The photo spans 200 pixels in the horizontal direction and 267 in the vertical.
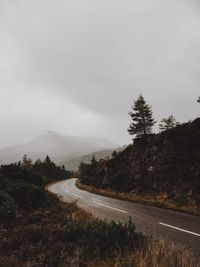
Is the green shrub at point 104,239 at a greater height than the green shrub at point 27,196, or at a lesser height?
lesser

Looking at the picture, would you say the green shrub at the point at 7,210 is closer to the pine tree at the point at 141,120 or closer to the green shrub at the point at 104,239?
the green shrub at the point at 104,239

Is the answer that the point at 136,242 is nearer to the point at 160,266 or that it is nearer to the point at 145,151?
the point at 160,266

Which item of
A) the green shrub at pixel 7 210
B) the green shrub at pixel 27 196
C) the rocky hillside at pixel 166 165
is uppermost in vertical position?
the rocky hillside at pixel 166 165

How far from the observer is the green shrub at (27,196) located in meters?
12.5

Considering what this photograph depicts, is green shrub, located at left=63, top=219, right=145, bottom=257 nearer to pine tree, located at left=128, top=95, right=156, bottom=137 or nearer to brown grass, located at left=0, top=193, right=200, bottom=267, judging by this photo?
brown grass, located at left=0, top=193, right=200, bottom=267

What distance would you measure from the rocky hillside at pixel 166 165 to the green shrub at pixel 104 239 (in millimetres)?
11088

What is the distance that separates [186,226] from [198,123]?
13695mm

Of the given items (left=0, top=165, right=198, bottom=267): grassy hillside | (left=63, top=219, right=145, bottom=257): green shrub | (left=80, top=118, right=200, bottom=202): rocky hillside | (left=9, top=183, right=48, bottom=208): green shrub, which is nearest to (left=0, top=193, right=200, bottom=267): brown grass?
(left=0, top=165, right=198, bottom=267): grassy hillside

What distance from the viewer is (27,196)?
1280 centimetres

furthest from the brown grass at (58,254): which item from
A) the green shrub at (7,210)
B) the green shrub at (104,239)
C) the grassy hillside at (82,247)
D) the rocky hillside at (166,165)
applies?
the rocky hillside at (166,165)

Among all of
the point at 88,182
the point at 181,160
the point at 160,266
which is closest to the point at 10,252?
the point at 160,266

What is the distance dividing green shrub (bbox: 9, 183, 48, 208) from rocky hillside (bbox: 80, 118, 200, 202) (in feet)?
30.1

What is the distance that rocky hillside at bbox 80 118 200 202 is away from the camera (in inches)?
754

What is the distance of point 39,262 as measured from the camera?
5121 millimetres
